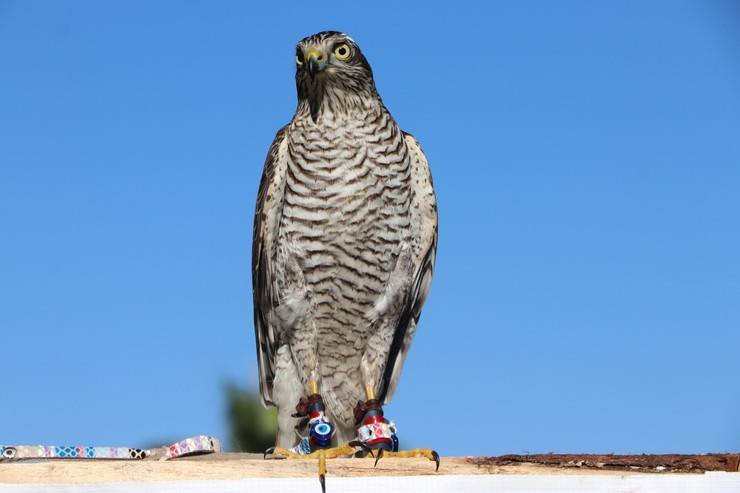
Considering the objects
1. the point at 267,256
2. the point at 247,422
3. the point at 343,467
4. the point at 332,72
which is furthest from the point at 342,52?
the point at 247,422

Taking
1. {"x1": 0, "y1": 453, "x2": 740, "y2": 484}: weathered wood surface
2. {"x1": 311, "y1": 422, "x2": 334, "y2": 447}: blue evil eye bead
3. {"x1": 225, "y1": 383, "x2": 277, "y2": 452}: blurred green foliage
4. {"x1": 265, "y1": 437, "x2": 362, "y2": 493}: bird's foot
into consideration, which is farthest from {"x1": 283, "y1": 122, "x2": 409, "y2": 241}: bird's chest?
{"x1": 225, "y1": 383, "x2": 277, "y2": 452}: blurred green foliage

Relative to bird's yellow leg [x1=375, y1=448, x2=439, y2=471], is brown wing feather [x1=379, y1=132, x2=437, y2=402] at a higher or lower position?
higher

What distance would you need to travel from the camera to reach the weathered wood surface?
5375 mm

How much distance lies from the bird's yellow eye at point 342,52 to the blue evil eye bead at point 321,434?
8.32 feet

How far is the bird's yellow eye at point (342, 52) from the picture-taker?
7.42 meters

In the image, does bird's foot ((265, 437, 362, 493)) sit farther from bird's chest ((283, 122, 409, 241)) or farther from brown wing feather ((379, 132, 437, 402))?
bird's chest ((283, 122, 409, 241))

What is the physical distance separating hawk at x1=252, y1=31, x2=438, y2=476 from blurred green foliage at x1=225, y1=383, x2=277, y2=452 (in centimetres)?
712

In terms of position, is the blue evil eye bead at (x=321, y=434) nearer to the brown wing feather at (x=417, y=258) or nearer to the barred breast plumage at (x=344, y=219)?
the barred breast plumage at (x=344, y=219)

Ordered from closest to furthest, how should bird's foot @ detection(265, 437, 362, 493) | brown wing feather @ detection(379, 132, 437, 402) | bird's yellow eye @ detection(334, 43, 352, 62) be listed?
1. bird's foot @ detection(265, 437, 362, 493)
2. bird's yellow eye @ detection(334, 43, 352, 62)
3. brown wing feather @ detection(379, 132, 437, 402)

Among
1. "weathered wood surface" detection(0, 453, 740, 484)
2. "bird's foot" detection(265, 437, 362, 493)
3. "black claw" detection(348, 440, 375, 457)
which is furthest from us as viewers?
"black claw" detection(348, 440, 375, 457)

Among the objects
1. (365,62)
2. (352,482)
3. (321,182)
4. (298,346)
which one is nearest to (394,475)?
(352,482)

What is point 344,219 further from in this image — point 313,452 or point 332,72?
point 313,452

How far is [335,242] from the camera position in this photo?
7.26 meters

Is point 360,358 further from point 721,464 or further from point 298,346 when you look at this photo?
point 721,464
